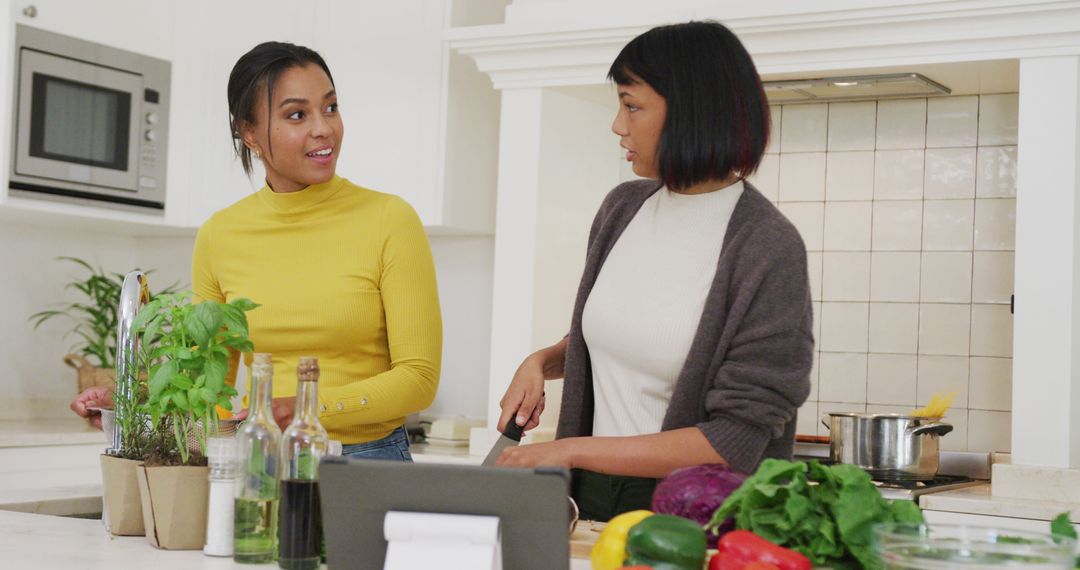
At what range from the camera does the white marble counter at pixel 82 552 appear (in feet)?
3.81

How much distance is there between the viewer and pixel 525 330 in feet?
10.1

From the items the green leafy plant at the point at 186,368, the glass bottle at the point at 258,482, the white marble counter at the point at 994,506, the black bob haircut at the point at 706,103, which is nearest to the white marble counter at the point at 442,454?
the white marble counter at the point at 994,506

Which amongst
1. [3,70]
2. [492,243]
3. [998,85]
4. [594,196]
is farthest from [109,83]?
[998,85]

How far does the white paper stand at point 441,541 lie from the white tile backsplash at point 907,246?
2.21 m

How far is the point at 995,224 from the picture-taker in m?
2.99

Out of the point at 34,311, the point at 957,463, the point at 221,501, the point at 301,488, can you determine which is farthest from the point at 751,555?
the point at 34,311

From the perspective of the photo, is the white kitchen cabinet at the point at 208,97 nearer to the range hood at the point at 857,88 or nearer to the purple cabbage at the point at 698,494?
the range hood at the point at 857,88

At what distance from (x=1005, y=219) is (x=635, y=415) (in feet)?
5.81

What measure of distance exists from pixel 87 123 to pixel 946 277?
2333 mm

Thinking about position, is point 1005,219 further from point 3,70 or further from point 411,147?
point 3,70

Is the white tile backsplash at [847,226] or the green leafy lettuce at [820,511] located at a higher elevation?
the white tile backsplash at [847,226]

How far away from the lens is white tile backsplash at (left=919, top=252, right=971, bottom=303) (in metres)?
3.01

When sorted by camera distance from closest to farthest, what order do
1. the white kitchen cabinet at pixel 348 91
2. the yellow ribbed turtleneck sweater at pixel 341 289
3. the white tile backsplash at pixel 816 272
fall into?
1. the yellow ribbed turtleneck sweater at pixel 341 289
2. the white tile backsplash at pixel 816 272
3. the white kitchen cabinet at pixel 348 91

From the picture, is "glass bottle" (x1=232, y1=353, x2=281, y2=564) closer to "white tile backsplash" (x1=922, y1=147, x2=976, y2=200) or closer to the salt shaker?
the salt shaker
